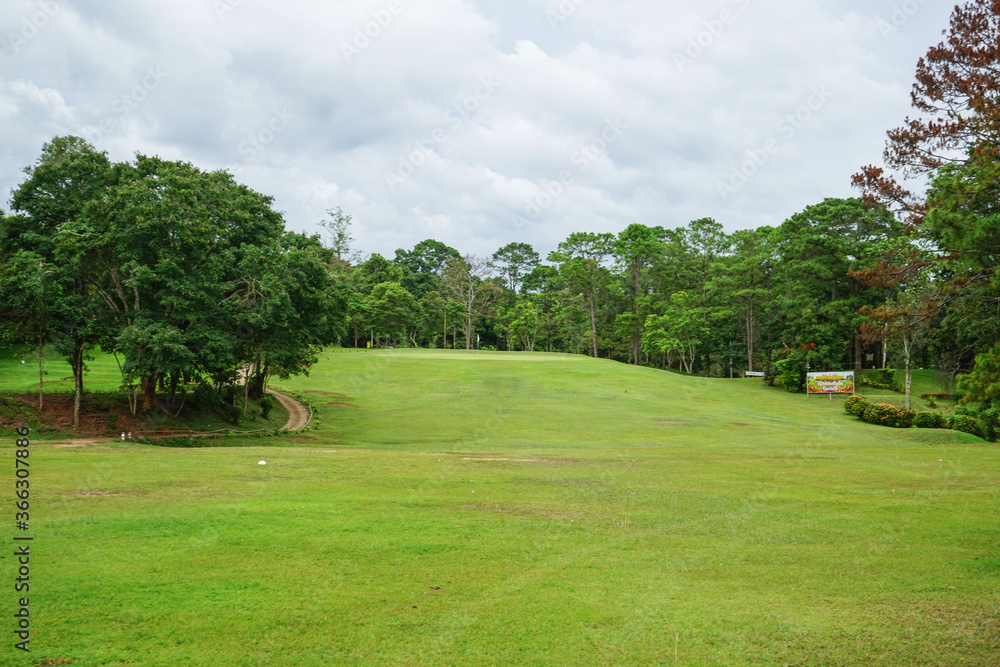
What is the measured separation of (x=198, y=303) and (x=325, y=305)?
6269 mm

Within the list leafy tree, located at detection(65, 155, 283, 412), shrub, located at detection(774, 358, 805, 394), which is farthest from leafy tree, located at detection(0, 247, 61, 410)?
shrub, located at detection(774, 358, 805, 394)

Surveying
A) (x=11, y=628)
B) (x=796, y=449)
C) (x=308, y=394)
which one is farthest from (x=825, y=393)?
(x=11, y=628)

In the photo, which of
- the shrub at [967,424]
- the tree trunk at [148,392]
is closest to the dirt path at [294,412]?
the tree trunk at [148,392]

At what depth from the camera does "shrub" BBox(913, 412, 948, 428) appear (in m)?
38.7

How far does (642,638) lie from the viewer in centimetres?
685

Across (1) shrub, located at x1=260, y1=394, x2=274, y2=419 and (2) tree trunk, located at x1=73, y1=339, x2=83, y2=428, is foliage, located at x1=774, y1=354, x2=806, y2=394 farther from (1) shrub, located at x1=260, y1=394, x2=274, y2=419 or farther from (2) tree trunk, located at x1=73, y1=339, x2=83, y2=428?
(2) tree trunk, located at x1=73, y1=339, x2=83, y2=428

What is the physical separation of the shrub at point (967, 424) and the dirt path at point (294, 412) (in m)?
35.0

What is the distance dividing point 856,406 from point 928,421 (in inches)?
188

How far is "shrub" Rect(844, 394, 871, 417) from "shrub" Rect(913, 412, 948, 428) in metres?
3.20

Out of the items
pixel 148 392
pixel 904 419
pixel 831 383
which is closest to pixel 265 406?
pixel 148 392

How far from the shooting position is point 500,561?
924cm

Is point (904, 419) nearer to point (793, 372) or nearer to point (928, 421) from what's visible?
point (928, 421)

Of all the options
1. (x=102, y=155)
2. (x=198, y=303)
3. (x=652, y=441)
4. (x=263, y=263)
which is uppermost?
(x=102, y=155)

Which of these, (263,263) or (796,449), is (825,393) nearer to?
(796,449)
